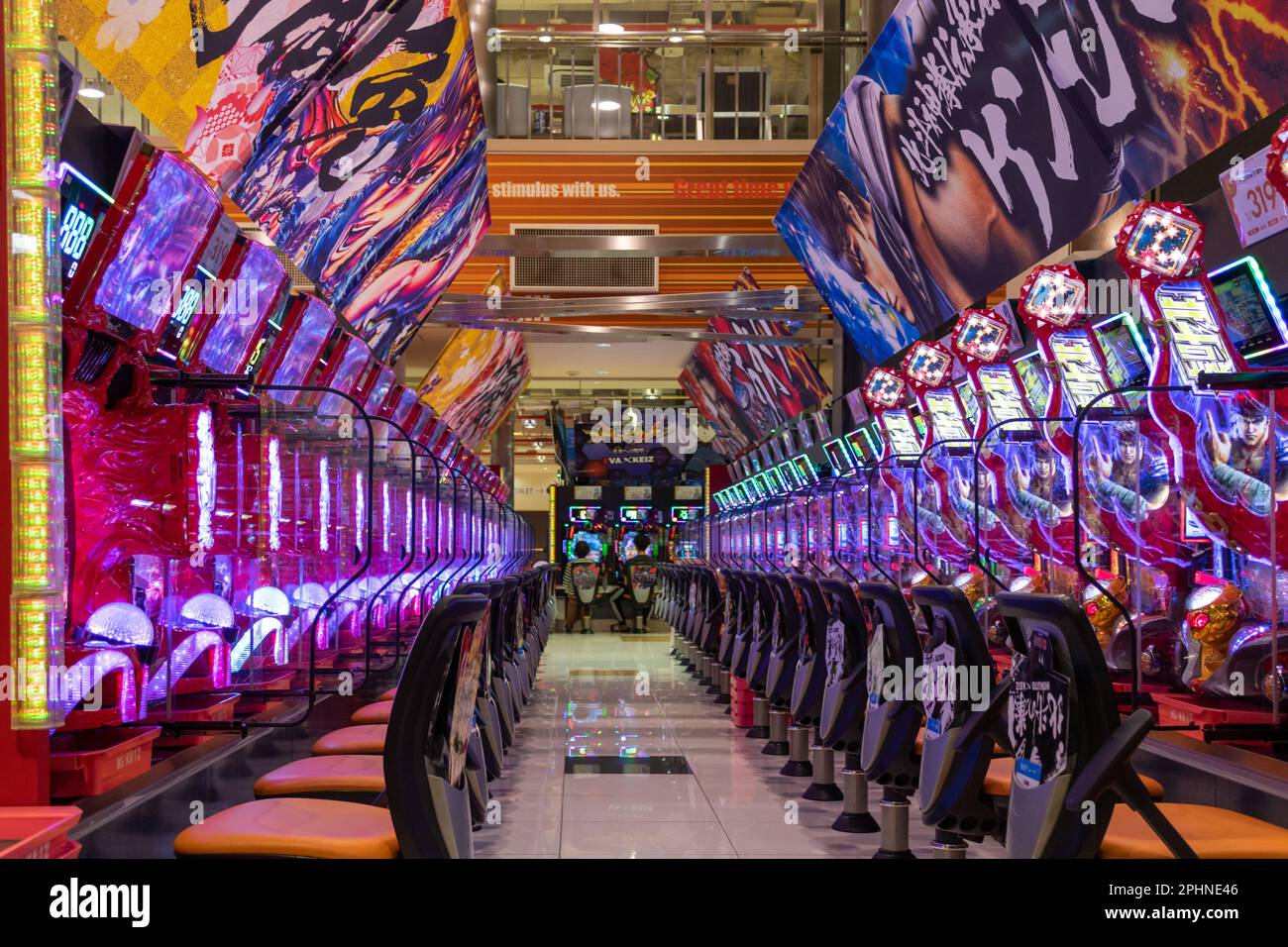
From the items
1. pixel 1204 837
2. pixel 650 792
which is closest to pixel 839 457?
pixel 650 792

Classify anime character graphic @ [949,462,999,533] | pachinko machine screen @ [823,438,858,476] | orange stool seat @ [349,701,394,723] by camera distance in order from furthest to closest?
1. pachinko machine screen @ [823,438,858,476]
2. anime character graphic @ [949,462,999,533]
3. orange stool seat @ [349,701,394,723]

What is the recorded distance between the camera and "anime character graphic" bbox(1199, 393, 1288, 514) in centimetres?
341

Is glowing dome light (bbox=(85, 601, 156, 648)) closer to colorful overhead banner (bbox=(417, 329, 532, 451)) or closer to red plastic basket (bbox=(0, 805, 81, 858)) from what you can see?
red plastic basket (bbox=(0, 805, 81, 858))

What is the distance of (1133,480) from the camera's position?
4.38 meters

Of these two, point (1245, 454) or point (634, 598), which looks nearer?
point (1245, 454)

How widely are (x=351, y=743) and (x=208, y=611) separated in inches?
21.2

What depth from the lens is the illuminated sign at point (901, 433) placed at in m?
8.18

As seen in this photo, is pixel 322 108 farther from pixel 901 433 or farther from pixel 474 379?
pixel 474 379

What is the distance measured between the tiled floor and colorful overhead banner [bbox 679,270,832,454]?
4468 mm

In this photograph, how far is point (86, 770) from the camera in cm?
240

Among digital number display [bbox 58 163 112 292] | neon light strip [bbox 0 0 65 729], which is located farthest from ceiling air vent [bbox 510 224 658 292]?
neon light strip [bbox 0 0 65 729]

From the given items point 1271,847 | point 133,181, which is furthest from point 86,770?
point 1271,847
